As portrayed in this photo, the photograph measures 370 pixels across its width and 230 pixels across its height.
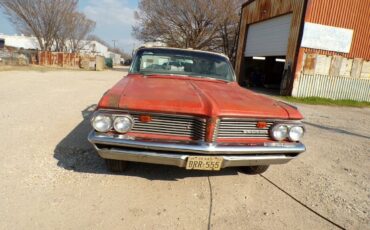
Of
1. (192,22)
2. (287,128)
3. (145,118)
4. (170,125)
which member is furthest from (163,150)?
(192,22)

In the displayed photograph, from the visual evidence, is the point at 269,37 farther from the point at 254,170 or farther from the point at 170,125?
the point at 170,125

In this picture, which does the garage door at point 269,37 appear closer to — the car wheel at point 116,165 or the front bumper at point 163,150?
the front bumper at point 163,150

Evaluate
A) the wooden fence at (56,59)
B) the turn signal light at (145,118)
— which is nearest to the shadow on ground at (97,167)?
the turn signal light at (145,118)

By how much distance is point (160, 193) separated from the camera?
3.09 meters

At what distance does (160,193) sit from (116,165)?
0.66m

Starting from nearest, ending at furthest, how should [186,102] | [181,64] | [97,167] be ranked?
[186,102] < [97,167] < [181,64]

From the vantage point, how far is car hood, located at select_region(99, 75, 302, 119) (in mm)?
2686

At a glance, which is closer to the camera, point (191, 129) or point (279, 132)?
point (191, 129)

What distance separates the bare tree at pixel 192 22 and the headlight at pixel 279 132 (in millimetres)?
27740

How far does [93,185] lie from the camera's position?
313cm

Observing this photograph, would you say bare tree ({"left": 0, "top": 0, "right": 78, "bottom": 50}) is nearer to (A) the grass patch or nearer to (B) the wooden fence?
(B) the wooden fence

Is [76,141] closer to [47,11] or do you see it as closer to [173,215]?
[173,215]

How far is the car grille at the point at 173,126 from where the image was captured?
275cm

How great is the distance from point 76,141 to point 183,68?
218 centimetres
